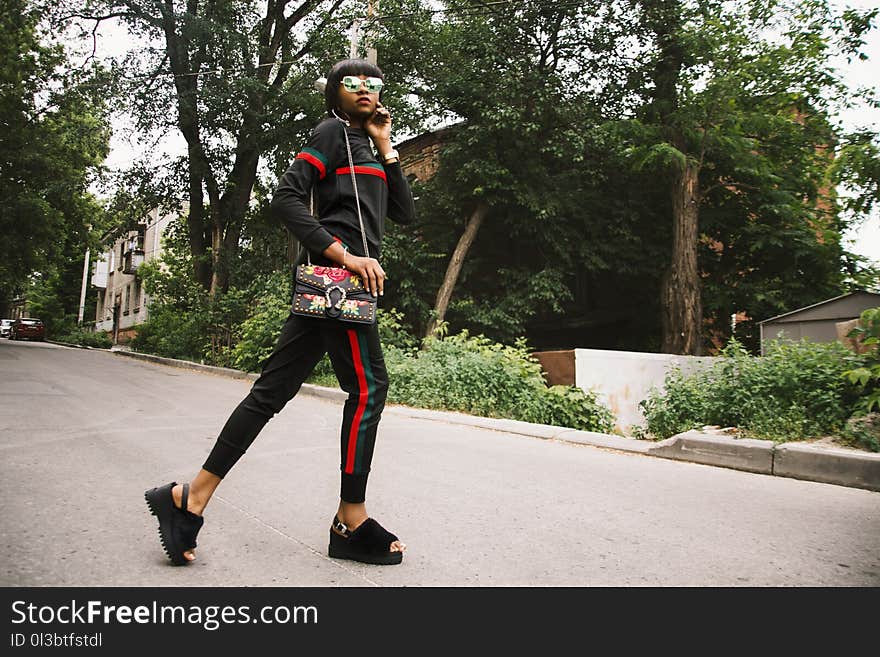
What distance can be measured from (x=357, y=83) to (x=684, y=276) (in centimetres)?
1335

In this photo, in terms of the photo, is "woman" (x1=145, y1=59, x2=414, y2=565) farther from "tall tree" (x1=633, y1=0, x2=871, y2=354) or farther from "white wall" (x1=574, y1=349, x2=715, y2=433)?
"tall tree" (x1=633, y1=0, x2=871, y2=354)

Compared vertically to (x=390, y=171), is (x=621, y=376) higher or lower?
lower

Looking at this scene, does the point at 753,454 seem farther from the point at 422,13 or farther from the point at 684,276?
the point at 422,13

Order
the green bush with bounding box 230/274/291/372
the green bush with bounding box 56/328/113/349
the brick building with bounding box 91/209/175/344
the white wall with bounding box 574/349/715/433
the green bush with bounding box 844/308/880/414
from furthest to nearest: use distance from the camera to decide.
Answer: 1. the brick building with bounding box 91/209/175/344
2. the green bush with bounding box 56/328/113/349
3. the green bush with bounding box 230/274/291/372
4. the white wall with bounding box 574/349/715/433
5. the green bush with bounding box 844/308/880/414

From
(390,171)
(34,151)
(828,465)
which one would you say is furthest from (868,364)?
(34,151)

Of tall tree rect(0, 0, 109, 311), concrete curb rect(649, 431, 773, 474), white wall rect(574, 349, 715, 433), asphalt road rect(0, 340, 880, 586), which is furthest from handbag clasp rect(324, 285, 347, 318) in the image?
tall tree rect(0, 0, 109, 311)

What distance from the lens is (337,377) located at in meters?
2.56

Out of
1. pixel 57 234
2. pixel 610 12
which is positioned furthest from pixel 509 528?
pixel 57 234

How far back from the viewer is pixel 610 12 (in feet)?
51.9

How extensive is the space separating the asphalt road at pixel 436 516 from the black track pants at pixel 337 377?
1.30 feet

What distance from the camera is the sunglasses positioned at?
2709mm

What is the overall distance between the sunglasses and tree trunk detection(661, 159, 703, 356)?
42.6ft

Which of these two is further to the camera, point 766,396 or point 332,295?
point 766,396
